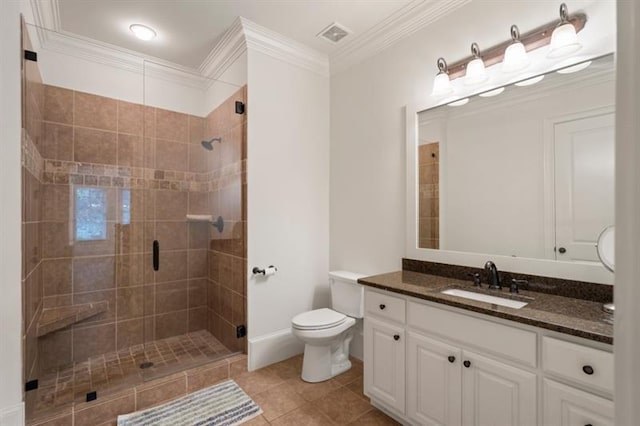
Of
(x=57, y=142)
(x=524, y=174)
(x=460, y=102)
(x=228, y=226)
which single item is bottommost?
(x=228, y=226)

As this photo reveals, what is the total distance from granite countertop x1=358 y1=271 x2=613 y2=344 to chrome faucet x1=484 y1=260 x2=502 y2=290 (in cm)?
4

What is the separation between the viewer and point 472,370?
4.72 ft

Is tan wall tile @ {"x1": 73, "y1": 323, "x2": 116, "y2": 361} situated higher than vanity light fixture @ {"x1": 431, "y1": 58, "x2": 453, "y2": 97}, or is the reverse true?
vanity light fixture @ {"x1": 431, "y1": 58, "x2": 453, "y2": 97}

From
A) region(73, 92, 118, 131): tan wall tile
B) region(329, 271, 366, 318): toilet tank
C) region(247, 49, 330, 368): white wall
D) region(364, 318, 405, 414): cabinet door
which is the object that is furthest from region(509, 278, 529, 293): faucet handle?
region(73, 92, 118, 131): tan wall tile

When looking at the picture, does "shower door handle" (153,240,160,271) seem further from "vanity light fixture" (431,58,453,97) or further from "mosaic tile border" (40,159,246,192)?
"vanity light fixture" (431,58,453,97)

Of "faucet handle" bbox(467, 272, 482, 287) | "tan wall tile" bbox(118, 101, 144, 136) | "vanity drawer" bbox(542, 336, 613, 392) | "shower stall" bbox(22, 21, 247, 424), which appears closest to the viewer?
"vanity drawer" bbox(542, 336, 613, 392)

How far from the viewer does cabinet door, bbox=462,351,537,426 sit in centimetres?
126

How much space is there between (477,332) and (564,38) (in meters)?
1.51

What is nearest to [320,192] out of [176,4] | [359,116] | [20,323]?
[359,116]

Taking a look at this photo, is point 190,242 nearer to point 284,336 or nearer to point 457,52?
point 284,336

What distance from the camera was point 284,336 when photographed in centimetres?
264

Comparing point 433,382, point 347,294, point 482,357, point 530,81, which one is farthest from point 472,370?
point 530,81

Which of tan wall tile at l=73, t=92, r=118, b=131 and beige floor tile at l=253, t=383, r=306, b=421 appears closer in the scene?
beige floor tile at l=253, t=383, r=306, b=421

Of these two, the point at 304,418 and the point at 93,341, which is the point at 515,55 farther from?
the point at 93,341
